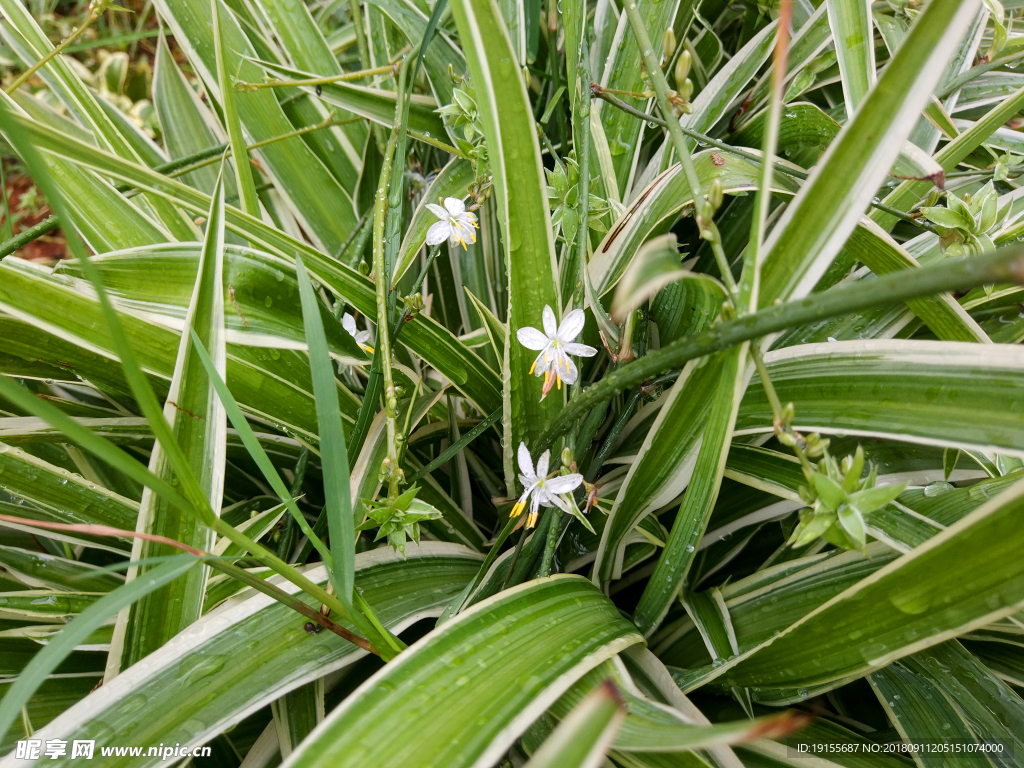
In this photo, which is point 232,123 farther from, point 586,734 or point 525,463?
point 586,734

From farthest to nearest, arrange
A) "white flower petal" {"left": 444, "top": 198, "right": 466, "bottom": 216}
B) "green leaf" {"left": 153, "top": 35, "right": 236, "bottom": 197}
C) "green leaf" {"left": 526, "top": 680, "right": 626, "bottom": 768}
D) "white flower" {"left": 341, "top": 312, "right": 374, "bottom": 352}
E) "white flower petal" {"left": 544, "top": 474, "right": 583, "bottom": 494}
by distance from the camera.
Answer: "green leaf" {"left": 153, "top": 35, "right": 236, "bottom": 197}
"white flower" {"left": 341, "top": 312, "right": 374, "bottom": 352}
"white flower petal" {"left": 444, "top": 198, "right": 466, "bottom": 216}
"white flower petal" {"left": 544, "top": 474, "right": 583, "bottom": 494}
"green leaf" {"left": 526, "top": 680, "right": 626, "bottom": 768}

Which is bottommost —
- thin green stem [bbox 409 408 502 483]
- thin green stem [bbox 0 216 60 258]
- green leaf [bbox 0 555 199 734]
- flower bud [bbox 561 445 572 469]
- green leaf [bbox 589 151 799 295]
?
thin green stem [bbox 409 408 502 483]

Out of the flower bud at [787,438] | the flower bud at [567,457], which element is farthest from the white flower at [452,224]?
the flower bud at [787,438]

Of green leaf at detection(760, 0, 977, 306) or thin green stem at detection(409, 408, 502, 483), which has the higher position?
green leaf at detection(760, 0, 977, 306)

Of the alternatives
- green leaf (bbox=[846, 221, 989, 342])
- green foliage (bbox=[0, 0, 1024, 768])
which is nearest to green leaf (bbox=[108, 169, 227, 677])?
green foliage (bbox=[0, 0, 1024, 768])

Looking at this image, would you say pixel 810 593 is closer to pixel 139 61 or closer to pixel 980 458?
pixel 980 458

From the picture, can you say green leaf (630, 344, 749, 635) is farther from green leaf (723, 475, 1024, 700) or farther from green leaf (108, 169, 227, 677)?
green leaf (108, 169, 227, 677)

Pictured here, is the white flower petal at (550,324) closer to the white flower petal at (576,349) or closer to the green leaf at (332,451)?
the white flower petal at (576,349)
